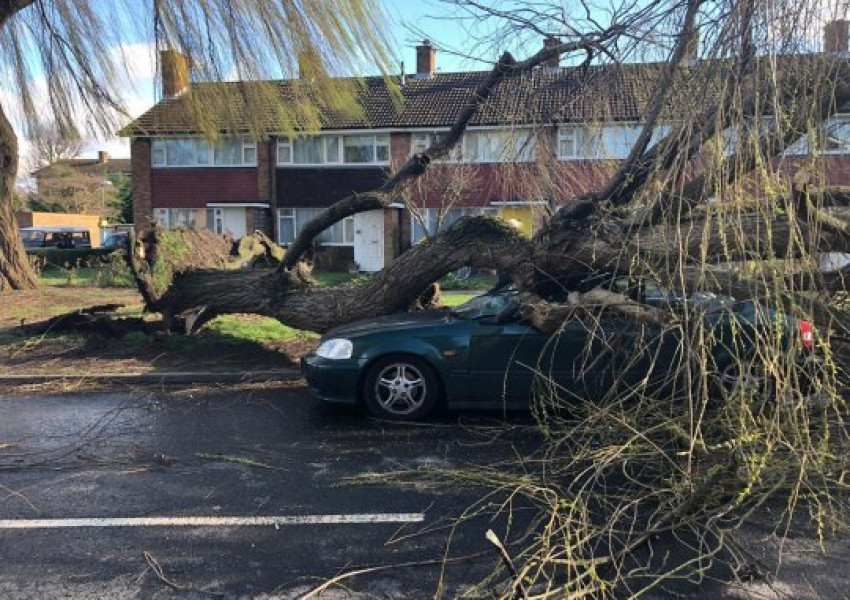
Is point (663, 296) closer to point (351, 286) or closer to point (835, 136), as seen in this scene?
point (835, 136)

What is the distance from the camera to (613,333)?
17.1 feet

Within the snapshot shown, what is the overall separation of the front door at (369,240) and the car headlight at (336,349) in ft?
65.9

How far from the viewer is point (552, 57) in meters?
7.29

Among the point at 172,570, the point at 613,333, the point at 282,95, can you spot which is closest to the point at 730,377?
the point at 613,333

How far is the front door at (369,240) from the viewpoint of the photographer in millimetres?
26500

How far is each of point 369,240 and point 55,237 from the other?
24.9 meters

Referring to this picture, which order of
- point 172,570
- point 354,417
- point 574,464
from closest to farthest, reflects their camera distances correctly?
point 172,570
point 574,464
point 354,417

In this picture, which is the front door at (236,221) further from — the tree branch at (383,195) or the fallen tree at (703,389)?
the fallen tree at (703,389)

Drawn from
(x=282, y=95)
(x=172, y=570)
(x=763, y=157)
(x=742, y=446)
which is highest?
(x=282, y=95)

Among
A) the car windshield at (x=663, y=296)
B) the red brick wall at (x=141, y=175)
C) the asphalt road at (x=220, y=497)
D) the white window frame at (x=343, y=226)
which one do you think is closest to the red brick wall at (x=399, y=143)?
the white window frame at (x=343, y=226)

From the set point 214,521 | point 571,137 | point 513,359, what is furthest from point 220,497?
point 571,137

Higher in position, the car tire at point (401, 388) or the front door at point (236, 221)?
the front door at point (236, 221)

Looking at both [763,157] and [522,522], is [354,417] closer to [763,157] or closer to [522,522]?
[522,522]

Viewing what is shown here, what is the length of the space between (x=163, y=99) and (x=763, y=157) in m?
8.95
